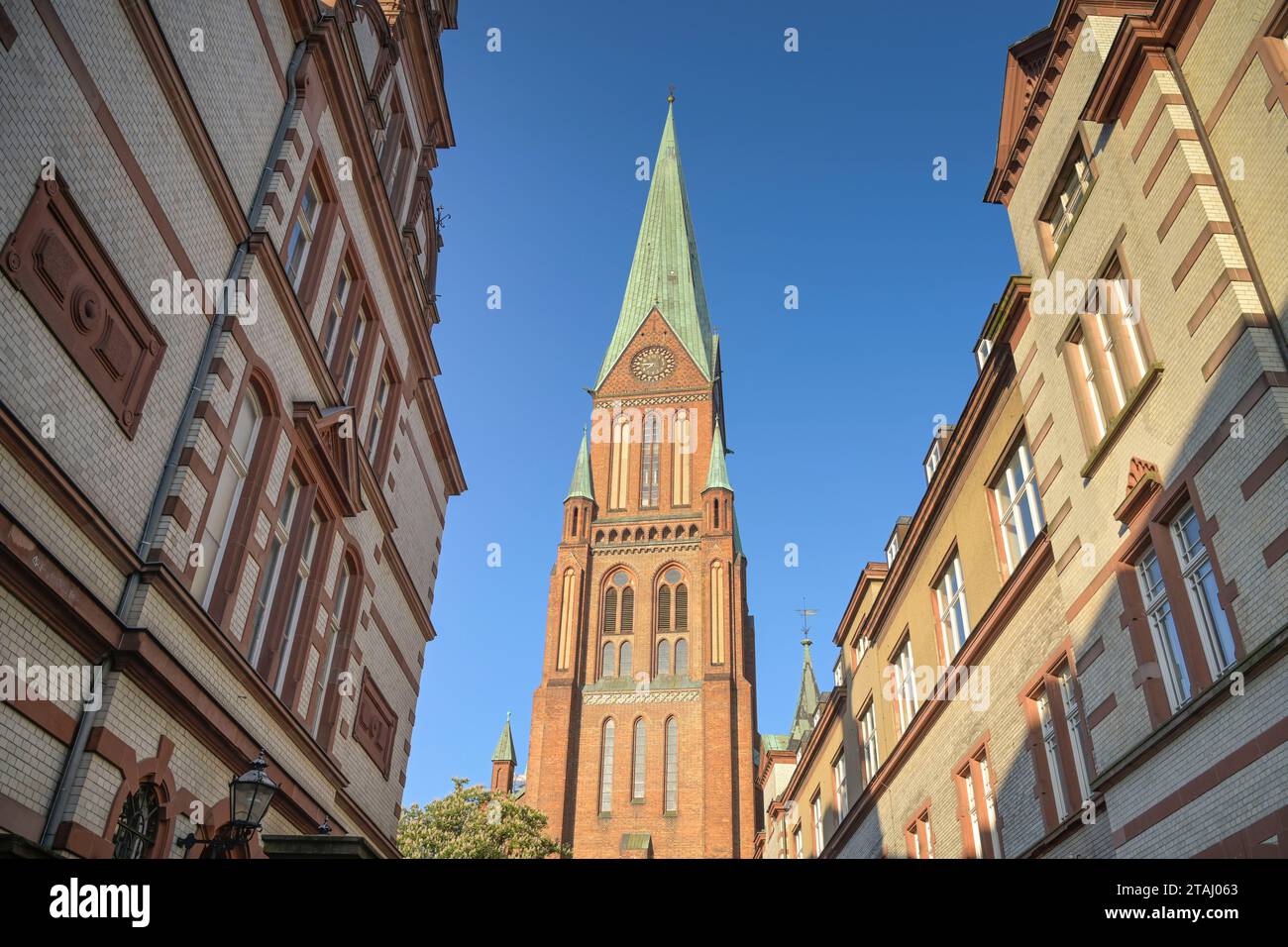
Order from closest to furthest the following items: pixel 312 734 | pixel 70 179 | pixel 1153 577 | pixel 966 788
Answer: pixel 70 179, pixel 1153 577, pixel 312 734, pixel 966 788

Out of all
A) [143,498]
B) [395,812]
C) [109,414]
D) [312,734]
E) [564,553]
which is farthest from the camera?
[564,553]

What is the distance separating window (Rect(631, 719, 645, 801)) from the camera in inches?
2566

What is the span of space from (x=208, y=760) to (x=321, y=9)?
11401mm

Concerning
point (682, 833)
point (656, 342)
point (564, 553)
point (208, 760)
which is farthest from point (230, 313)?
point (656, 342)

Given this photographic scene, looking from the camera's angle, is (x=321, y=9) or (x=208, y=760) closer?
(x=208, y=760)

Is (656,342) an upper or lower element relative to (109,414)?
upper

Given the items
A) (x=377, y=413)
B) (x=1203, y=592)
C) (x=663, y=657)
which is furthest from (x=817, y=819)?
(x=663, y=657)

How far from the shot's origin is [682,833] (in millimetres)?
63031

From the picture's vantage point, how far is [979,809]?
17.6 meters

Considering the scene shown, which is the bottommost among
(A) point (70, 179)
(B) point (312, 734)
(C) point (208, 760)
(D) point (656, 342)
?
(C) point (208, 760)

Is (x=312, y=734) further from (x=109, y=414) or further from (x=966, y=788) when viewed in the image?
(x=966, y=788)

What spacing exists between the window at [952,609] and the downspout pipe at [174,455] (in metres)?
13.6

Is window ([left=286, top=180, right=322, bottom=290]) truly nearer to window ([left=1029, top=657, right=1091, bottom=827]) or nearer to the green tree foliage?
window ([left=1029, top=657, right=1091, bottom=827])

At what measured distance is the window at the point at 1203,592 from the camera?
10.2m
